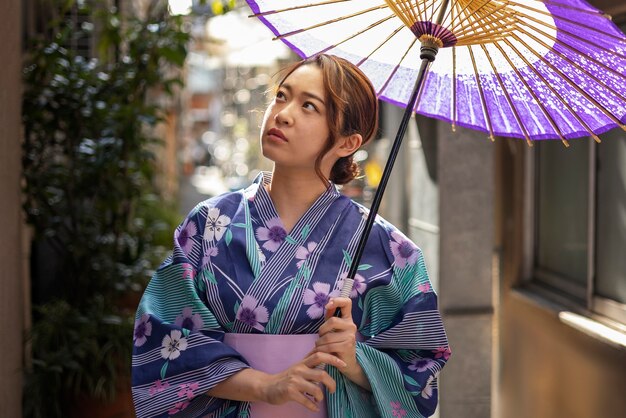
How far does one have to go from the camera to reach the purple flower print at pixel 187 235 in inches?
85.7

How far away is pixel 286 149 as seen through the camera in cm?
216

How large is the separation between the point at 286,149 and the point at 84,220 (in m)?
3.56

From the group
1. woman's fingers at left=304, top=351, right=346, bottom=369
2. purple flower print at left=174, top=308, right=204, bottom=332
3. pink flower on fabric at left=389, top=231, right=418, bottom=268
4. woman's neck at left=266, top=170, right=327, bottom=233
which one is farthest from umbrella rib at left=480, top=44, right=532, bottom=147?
purple flower print at left=174, top=308, right=204, bottom=332

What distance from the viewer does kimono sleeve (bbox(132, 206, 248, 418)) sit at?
2033 millimetres

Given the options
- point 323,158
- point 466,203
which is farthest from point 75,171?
point 323,158

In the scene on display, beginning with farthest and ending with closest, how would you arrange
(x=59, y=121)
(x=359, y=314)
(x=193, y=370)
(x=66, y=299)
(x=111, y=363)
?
(x=66, y=299), (x=59, y=121), (x=111, y=363), (x=359, y=314), (x=193, y=370)

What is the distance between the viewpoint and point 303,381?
1.90m

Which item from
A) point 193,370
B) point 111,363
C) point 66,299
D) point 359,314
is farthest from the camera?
point 66,299

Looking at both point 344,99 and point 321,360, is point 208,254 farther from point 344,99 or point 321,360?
point 344,99

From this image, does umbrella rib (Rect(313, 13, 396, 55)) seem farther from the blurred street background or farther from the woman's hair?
the blurred street background

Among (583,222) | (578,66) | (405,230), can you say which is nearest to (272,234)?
(578,66)

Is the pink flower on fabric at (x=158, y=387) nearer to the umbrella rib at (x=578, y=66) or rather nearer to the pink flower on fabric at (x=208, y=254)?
the pink flower on fabric at (x=208, y=254)

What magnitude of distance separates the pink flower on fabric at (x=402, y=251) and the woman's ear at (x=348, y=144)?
0.28 metres

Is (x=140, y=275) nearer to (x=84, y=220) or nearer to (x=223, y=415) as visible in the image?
(x=84, y=220)
